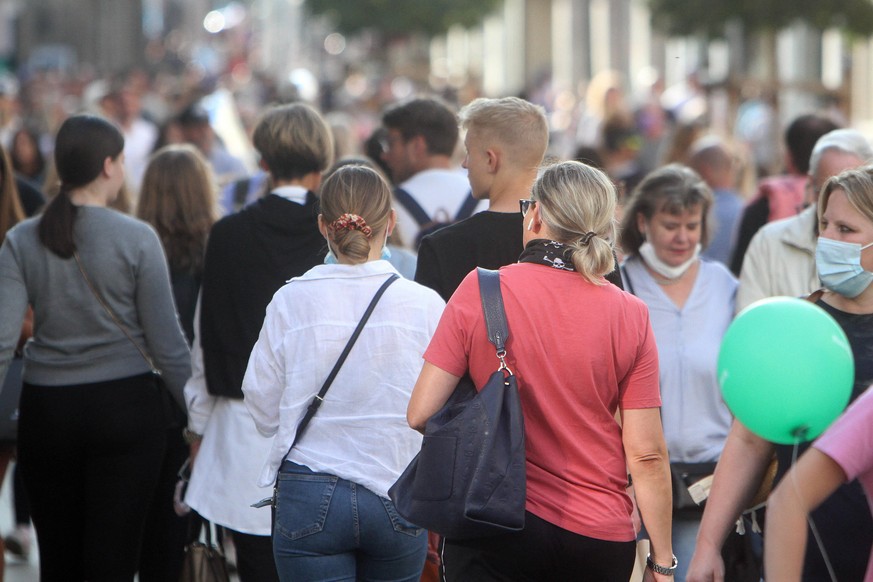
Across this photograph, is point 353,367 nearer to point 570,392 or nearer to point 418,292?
point 418,292

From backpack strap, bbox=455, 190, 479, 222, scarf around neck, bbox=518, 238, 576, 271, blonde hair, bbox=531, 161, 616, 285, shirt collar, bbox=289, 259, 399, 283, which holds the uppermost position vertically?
blonde hair, bbox=531, 161, 616, 285

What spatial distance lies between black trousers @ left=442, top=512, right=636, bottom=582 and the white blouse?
54 cm

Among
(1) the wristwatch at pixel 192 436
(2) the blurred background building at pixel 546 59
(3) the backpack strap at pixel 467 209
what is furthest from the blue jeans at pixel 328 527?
(2) the blurred background building at pixel 546 59

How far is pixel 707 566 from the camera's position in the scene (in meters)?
3.33

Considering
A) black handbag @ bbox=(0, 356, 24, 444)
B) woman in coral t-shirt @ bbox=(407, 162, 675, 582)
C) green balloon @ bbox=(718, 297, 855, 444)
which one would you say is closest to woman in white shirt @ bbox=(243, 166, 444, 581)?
woman in coral t-shirt @ bbox=(407, 162, 675, 582)

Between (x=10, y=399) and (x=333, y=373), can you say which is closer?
(x=333, y=373)

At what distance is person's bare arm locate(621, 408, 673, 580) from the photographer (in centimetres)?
364

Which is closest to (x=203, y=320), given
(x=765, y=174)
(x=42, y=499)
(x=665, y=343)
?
(x=42, y=499)

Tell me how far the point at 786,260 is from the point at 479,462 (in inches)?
98.9

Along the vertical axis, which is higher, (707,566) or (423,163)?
(423,163)

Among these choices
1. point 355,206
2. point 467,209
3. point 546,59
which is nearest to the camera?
point 355,206

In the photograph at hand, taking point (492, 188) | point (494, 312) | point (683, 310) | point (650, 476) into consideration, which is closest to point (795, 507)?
point (650, 476)

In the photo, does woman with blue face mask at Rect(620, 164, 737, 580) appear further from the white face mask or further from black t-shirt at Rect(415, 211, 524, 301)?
black t-shirt at Rect(415, 211, 524, 301)

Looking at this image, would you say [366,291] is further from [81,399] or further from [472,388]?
[81,399]
